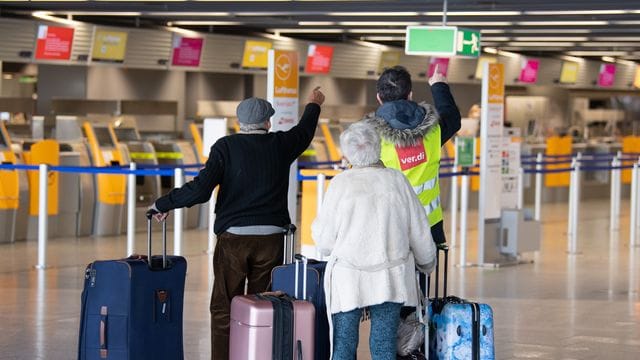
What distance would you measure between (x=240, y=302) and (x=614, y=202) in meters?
12.0

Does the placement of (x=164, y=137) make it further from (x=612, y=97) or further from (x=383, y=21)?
(x=612, y=97)

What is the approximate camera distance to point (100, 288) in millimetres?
5695

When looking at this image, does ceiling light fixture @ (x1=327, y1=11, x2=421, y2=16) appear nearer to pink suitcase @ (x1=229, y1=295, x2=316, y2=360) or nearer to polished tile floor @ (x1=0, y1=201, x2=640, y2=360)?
polished tile floor @ (x1=0, y1=201, x2=640, y2=360)

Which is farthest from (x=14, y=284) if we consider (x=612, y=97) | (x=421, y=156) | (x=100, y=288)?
(x=612, y=97)

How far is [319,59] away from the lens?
71.9 ft

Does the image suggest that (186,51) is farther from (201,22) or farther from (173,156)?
(173,156)

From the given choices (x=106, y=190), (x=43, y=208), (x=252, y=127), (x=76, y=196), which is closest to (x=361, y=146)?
(x=252, y=127)

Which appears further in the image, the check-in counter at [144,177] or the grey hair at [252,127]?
the check-in counter at [144,177]

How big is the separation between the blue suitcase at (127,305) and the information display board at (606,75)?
25.4m

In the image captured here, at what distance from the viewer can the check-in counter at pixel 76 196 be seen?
14273 millimetres

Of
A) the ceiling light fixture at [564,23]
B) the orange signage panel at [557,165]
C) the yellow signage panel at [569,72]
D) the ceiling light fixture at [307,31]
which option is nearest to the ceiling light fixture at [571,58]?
the yellow signage panel at [569,72]

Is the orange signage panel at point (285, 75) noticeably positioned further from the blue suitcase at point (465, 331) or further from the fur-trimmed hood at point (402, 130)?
the blue suitcase at point (465, 331)

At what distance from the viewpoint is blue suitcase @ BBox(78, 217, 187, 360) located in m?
5.68

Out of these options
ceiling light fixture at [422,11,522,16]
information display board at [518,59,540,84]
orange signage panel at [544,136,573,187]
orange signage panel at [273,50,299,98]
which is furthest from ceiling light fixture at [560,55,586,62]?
orange signage panel at [273,50,299,98]
